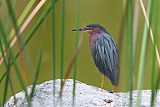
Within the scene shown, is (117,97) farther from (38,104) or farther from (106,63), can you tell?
(106,63)

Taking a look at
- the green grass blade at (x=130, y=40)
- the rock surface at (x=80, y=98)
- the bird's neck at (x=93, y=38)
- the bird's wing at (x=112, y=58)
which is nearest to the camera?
the green grass blade at (x=130, y=40)

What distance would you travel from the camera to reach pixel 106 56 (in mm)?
→ 2680

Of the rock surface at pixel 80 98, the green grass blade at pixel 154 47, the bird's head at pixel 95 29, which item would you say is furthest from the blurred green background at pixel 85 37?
the green grass blade at pixel 154 47

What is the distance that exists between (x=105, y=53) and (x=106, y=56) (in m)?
0.03

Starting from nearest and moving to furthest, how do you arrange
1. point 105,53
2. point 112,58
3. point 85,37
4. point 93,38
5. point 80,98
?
point 80,98, point 112,58, point 105,53, point 93,38, point 85,37

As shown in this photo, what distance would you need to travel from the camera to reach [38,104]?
1.87m

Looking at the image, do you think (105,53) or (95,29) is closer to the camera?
(105,53)

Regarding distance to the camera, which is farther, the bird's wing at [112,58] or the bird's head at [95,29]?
the bird's head at [95,29]

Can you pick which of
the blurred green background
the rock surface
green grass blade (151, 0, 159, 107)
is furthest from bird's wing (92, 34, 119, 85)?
the blurred green background

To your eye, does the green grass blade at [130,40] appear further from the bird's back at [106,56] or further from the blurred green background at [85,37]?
the blurred green background at [85,37]

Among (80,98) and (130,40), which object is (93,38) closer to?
(80,98)

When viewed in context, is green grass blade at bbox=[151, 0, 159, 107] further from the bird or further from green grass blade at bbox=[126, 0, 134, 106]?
the bird

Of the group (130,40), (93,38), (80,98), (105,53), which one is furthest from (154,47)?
(93,38)

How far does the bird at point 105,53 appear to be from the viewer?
2588 millimetres
